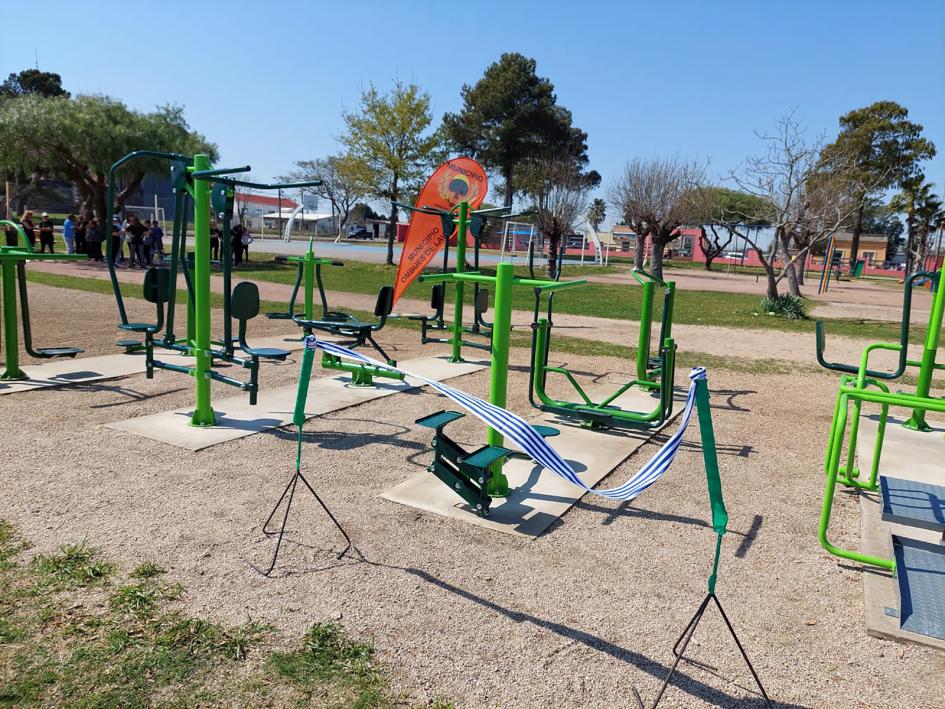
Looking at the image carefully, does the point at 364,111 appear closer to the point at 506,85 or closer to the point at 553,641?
the point at 506,85

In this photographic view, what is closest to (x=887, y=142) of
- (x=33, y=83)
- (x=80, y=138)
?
(x=80, y=138)

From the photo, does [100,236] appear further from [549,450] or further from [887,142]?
[887,142]

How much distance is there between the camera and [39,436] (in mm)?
5207

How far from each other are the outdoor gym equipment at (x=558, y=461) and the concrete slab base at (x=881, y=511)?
717mm

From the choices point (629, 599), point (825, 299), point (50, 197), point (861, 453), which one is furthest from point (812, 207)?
point (50, 197)

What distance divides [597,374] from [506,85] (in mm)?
40305

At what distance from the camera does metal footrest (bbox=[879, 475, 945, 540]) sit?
3559mm

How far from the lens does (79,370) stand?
7477 mm

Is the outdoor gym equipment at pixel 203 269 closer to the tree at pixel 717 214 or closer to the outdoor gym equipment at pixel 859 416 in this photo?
the outdoor gym equipment at pixel 859 416

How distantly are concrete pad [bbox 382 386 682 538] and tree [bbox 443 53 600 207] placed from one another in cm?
4115

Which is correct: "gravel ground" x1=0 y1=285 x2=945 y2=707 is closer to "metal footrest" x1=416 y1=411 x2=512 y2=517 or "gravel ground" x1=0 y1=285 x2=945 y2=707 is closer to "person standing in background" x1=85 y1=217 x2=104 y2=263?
"metal footrest" x1=416 y1=411 x2=512 y2=517

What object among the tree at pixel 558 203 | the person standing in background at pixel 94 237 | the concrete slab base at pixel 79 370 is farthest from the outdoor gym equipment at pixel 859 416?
the tree at pixel 558 203

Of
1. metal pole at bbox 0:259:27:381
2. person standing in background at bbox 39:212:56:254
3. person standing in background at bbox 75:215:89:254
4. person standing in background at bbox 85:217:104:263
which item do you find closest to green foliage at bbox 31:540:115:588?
metal pole at bbox 0:259:27:381

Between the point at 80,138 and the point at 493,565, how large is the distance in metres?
24.6
